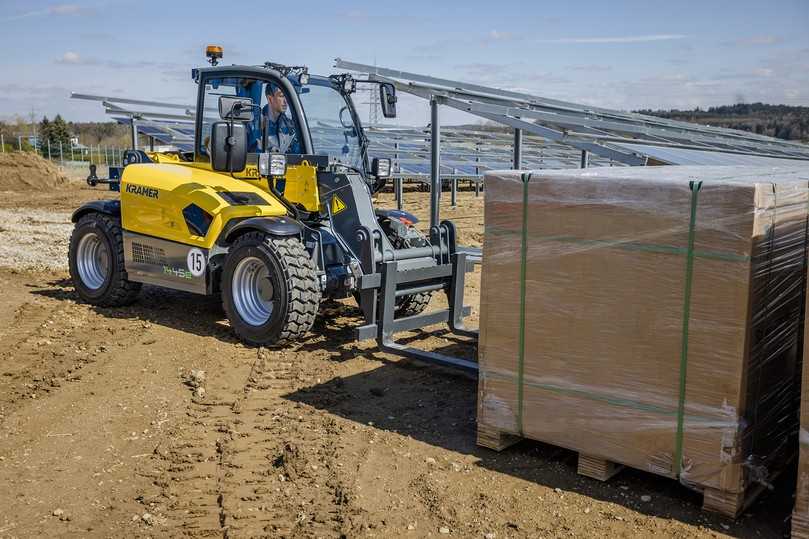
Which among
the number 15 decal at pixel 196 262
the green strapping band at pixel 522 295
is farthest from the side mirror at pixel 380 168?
the green strapping band at pixel 522 295

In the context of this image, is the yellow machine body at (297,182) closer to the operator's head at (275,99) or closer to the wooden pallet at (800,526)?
the operator's head at (275,99)

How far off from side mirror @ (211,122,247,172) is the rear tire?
6.52 ft

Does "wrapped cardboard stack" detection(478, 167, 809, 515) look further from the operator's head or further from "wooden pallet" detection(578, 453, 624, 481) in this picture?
the operator's head

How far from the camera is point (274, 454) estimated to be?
16.3 ft

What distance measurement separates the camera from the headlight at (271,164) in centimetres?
717

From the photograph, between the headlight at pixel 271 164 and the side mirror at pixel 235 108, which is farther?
the side mirror at pixel 235 108

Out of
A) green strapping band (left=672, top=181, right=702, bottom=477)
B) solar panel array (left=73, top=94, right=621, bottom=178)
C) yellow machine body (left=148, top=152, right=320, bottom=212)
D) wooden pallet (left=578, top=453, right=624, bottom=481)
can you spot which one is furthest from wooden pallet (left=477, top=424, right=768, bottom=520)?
solar panel array (left=73, top=94, right=621, bottom=178)

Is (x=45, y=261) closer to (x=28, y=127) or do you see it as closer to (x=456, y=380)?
(x=456, y=380)

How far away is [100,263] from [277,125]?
2.99 m

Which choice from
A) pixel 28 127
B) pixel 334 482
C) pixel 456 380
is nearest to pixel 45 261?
pixel 456 380

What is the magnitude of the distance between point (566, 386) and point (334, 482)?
145 centimetres

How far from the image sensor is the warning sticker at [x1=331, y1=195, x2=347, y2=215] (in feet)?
24.4

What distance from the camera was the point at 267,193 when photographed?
7734mm

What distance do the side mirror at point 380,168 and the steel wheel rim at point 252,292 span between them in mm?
1558
